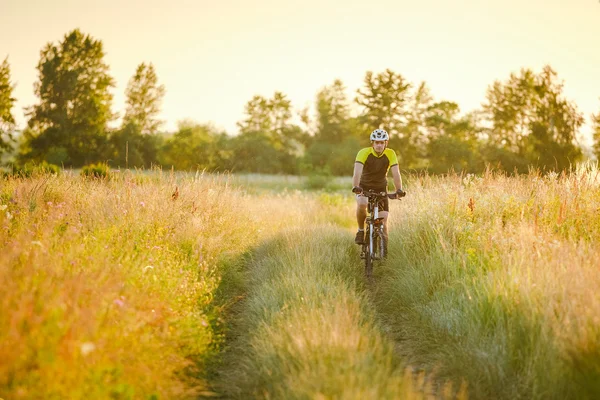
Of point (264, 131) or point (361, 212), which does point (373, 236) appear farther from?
point (264, 131)

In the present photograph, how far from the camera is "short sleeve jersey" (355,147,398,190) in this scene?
7859mm

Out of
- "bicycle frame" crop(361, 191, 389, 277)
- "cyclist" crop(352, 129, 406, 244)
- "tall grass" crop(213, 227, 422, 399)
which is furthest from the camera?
"cyclist" crop(352, 129, 406, 244)

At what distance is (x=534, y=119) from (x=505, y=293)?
4049 centimetres

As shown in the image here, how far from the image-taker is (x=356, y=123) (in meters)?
54.3

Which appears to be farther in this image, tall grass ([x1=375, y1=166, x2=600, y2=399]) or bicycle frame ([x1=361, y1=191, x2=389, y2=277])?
bicycle frame ([x1=361, y1=191, x2=389, y2=277])

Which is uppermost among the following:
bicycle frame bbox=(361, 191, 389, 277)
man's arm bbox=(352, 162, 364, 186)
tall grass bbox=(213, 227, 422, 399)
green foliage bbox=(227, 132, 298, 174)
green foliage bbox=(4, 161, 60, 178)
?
green foliage bbox=(227, 132, 298, 174)

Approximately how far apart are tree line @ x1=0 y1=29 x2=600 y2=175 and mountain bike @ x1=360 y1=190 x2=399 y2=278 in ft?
96.4

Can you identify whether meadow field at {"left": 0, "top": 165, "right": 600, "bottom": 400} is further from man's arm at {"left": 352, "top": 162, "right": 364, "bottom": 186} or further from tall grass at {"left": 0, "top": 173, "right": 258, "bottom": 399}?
man's arm at {"left": 352, "top": 162, "right": 364, "bottom": 186}

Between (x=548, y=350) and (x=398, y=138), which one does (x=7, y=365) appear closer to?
→ (x=548, y=350)

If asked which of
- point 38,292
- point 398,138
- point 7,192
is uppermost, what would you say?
point 398,138

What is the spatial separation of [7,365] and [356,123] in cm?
5345

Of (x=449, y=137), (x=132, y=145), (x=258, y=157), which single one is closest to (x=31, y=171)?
(x=132, y=145)

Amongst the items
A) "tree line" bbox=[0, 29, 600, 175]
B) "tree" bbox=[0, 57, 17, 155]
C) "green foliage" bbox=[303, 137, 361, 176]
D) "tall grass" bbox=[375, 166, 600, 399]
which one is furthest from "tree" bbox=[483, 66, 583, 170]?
"tree" bbox=[0, 57, 17, 155]

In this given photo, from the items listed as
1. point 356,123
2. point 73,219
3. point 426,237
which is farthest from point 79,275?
point 356,123
